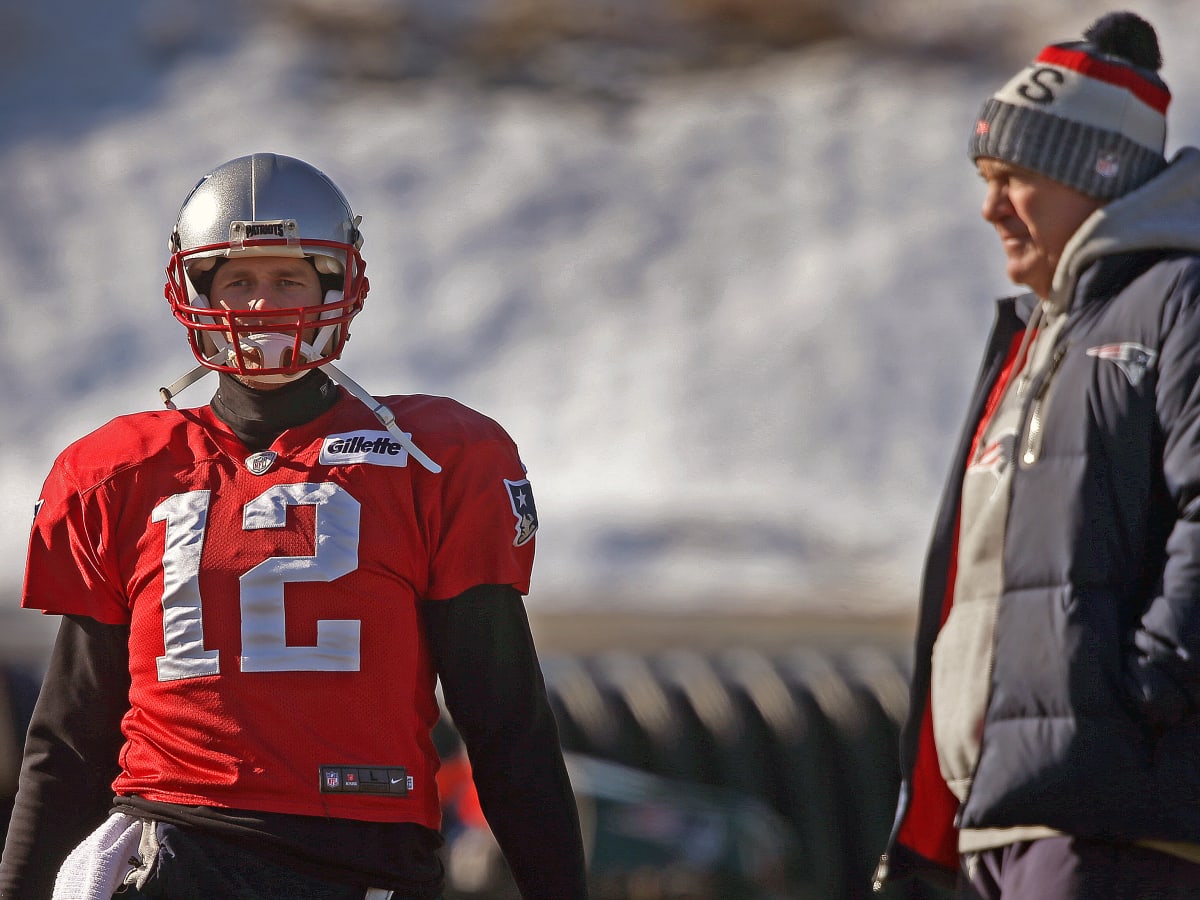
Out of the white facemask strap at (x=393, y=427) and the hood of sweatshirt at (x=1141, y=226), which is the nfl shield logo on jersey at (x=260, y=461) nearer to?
the white facemask strap at (x=393, y=427)

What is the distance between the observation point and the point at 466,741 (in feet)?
8.80

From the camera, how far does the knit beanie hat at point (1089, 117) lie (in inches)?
109

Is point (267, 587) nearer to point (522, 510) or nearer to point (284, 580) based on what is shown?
point (284, 580)

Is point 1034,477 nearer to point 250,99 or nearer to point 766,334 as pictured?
point 766,334

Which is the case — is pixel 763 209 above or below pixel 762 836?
above

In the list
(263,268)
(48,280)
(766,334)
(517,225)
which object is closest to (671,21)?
Answer: (517,225)

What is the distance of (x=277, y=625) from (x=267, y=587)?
5 cm

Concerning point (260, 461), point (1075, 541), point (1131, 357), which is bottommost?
point (1075, 541)

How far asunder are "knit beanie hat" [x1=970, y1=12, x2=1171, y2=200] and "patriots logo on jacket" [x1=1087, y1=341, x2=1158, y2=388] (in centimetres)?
31

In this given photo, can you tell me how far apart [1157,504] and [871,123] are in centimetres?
3216

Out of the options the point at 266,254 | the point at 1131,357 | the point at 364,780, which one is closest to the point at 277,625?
the point at 364,780

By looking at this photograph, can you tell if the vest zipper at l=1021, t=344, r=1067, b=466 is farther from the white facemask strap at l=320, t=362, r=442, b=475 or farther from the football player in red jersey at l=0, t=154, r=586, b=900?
the white facemask strap at l=320, t=362, r=442, b=475

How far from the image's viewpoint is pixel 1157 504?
8.34 feet

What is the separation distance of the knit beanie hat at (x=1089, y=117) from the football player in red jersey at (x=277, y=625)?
89cm
